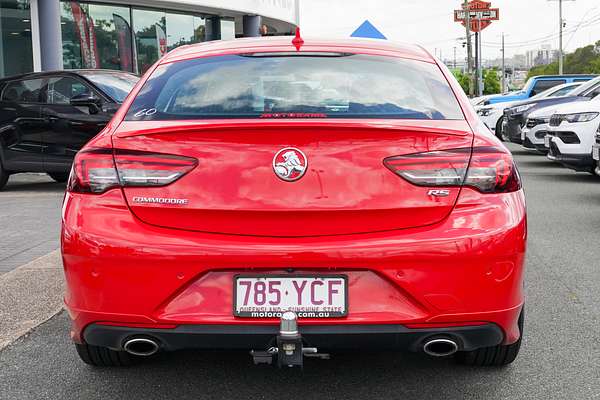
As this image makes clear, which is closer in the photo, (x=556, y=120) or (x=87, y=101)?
(x=87, y=101)

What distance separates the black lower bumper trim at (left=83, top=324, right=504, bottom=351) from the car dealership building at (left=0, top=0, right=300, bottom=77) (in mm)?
15624

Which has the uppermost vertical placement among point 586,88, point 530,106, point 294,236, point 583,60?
point 583,60

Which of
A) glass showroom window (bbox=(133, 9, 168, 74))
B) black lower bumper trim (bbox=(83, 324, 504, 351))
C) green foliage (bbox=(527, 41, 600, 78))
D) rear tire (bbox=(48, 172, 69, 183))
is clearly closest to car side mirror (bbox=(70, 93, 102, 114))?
rear tire (bbox=(48, 172, 69, 183))

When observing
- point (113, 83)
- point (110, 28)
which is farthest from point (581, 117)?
point (110, 28)

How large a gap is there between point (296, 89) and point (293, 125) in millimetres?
484

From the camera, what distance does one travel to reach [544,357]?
420 centimetres

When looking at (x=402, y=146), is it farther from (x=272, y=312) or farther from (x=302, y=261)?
(x=272, y=312)

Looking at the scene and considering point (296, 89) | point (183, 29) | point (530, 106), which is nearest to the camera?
point (296, 89)

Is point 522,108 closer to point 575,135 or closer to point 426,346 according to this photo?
point 575,135

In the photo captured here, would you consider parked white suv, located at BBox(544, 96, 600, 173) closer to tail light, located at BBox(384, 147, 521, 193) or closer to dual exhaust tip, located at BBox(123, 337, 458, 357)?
tail light, located at BBox(384, 147, 521, 193)

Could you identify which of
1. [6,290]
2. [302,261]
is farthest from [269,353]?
[6,290]

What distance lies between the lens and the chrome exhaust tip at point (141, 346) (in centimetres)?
328

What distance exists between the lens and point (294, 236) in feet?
10.4

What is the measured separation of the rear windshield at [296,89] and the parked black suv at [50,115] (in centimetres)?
785
